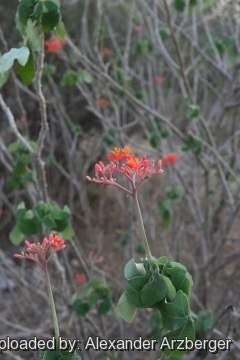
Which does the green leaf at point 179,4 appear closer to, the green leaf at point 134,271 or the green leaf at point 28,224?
the green leaf at point 28,224

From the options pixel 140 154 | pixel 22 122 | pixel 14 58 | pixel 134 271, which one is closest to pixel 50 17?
pixel 14 58

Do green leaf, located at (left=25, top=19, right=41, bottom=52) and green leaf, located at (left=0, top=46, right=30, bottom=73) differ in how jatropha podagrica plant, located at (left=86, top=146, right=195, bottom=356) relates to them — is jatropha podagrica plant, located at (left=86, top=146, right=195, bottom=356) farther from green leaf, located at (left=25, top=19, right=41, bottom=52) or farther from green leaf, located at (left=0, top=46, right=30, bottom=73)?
green leaf, located at (left=25, top=19, right=41, bottom=52)

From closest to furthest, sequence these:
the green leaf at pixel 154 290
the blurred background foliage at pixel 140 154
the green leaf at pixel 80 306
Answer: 1. the green leaf at pixel 154 290
2. the green leaf at pixel 80 306
3. the blurred background foliage at pixel 140 154

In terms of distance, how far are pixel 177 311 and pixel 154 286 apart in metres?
0.05

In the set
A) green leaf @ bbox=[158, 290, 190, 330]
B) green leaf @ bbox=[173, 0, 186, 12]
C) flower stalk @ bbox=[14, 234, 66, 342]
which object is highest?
green leaf @ bbox=[173, 0, 186, 12]

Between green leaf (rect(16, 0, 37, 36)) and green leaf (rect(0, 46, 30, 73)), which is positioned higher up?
green leaf (rect(16, 0, 37, 36))

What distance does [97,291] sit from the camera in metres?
1.72

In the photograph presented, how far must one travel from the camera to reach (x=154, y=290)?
0.80 metres

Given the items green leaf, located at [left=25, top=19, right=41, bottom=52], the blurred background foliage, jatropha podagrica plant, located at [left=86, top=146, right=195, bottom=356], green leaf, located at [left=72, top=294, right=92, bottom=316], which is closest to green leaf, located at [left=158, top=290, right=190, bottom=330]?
jatropha podagrica plant, located at [left=86, top=146, right=195, bottom=356]

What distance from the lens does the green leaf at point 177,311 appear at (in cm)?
81

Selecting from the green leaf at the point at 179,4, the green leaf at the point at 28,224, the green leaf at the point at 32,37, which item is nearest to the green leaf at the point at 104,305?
the green leaf at the point at 28,224

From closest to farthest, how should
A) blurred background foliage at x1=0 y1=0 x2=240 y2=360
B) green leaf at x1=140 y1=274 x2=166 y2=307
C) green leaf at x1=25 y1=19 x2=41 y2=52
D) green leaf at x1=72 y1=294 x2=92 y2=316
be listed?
green leaf at x1=140 y1=274 x2=166 y2=307, green leaf at x1=25 y1=19 x2=41 y2=52, green leaf at x1=72 y1=294 x2=92 y2=316, blurred background foliage at x1=0 y1=0 x2=240 y2=360

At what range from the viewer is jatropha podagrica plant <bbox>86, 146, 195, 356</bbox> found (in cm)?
81

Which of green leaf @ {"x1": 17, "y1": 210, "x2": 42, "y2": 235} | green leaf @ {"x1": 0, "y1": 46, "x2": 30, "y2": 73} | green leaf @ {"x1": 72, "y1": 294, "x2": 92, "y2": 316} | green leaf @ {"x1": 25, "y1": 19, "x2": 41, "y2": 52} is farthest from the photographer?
green leaf @ {"x1": 72, "y1": 294, "x2": 92, "y2": 316}
